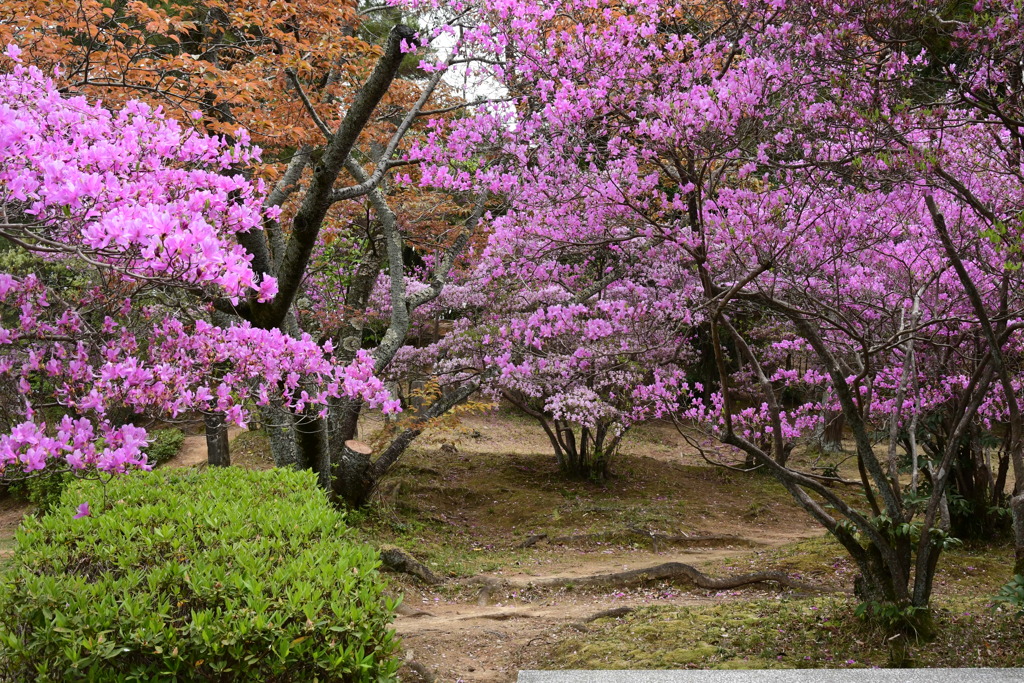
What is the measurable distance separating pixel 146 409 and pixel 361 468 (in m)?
7.63

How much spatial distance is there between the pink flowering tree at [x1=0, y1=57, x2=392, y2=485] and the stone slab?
1780 mm

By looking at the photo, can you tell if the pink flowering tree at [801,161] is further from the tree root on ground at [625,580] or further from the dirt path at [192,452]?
the dirt path at [192,452]

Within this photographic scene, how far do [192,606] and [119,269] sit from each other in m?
1.36

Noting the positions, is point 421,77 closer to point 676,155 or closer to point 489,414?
point 489,414

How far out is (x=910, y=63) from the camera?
4965 mm

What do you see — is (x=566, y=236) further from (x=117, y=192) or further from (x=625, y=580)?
(x=117, y=192)

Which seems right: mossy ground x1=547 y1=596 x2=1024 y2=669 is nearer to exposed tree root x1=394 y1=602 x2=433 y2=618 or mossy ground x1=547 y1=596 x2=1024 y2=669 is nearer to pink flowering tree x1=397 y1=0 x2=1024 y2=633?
pink flowering tree x1=397 y1=0 x2=1024 y2=633

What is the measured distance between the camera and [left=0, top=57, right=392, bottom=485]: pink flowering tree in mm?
2457

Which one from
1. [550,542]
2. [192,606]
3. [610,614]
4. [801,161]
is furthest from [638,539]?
[192,606]

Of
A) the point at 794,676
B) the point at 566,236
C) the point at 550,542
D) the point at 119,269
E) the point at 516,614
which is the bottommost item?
the point at 516,614

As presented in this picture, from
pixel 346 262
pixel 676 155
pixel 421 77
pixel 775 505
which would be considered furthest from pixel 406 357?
pixel 676 155

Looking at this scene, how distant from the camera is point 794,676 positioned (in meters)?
3.62

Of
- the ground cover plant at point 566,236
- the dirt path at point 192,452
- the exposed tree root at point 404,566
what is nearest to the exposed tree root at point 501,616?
the ground cover plant at point 566,236

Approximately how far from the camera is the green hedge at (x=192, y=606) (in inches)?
102
